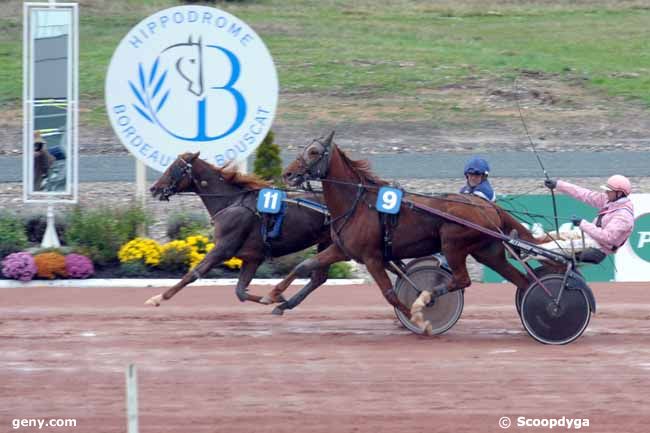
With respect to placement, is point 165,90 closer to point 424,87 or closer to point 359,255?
point 359,255

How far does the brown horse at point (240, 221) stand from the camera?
1036cm

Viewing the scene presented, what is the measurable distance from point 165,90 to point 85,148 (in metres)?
9.47

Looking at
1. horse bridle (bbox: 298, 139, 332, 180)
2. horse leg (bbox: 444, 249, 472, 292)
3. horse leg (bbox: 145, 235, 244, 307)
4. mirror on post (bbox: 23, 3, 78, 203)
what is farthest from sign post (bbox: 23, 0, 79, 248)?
horse leg (bbox: 444, 249, 472, 292)

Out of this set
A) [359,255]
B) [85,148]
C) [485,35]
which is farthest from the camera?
[485,35]

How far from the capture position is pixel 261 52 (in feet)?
46.8

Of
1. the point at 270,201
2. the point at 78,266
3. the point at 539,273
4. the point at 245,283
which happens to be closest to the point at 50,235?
the point at 78,266

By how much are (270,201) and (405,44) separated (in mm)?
21140

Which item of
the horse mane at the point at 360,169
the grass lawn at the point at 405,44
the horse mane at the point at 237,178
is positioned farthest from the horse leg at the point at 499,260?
the grass lawn at the point at 405,44

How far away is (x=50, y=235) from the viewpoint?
1372 centimetres

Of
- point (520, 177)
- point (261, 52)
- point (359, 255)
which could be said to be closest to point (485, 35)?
point (520, 177)

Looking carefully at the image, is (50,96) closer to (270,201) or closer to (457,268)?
(270,201)

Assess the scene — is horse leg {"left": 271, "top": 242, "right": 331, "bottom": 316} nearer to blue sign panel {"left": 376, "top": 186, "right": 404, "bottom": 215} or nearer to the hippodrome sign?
blue sign panel {"left": 376, "top": 186, "right": 404, "bottom": 215}

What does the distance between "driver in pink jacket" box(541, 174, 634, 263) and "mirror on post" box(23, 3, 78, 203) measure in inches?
275

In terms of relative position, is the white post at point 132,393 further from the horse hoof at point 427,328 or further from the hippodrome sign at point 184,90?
the hippodrome sign at point 184,90
